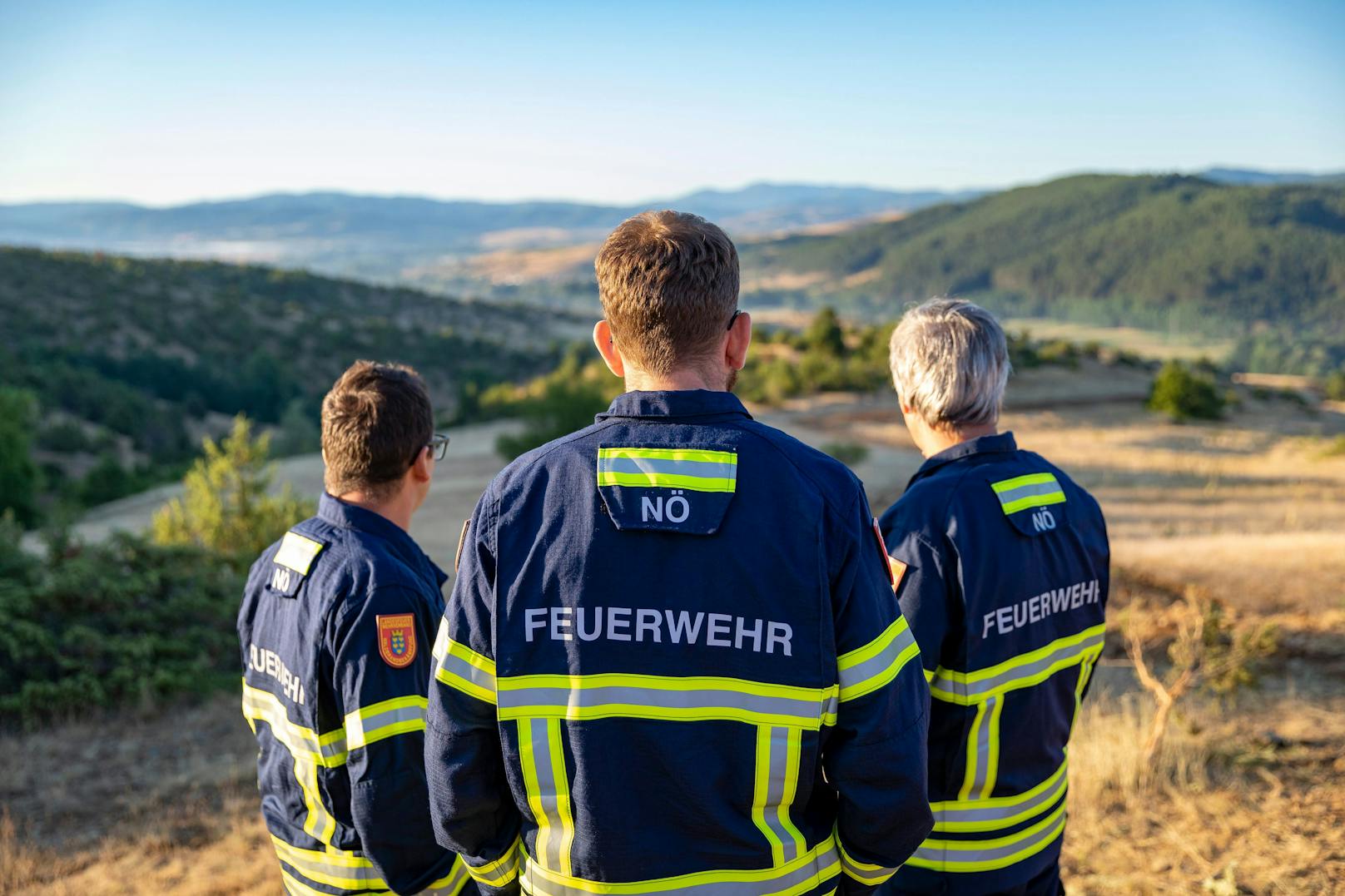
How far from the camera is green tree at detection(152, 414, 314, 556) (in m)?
9.70

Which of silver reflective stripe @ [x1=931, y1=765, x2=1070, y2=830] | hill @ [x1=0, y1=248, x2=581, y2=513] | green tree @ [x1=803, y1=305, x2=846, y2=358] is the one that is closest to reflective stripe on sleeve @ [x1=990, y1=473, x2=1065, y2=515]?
silver reflective stripe @ [x1=931, y1=765, x2=1070, y2=830]

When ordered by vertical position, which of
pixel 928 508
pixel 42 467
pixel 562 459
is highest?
pixel 562 459

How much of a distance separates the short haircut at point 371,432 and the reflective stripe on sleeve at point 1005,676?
1472 millimetres

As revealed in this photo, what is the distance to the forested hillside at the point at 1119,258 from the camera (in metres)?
90.5

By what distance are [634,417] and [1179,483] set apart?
2083 cm

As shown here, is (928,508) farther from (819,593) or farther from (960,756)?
(819,593)

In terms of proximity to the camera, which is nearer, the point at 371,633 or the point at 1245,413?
the point at 371,633

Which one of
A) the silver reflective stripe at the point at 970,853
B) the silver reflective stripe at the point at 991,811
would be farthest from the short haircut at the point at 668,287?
the silver reflective stripe at the point at 970,853

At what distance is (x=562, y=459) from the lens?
173 cm

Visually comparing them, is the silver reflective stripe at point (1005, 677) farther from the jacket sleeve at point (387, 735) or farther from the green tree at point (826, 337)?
the green tree at point (826, 337)

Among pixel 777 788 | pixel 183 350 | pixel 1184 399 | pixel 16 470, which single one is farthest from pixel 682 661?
pixel 183 350

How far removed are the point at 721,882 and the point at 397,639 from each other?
989mm

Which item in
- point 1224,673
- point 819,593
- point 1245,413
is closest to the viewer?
point 819,593

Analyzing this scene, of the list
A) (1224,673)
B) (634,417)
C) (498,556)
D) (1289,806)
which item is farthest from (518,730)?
(1224,673)
